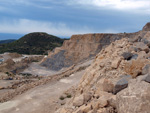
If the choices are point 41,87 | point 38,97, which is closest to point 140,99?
point 38,97

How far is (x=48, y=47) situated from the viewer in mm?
72750

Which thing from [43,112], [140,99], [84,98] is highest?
[140,99]

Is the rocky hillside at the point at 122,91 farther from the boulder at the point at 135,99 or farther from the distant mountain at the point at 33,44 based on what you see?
the distant mountain at the point at 33,44

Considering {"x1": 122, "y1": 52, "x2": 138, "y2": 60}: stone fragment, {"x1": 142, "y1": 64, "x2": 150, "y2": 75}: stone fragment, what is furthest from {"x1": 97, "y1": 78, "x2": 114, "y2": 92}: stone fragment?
{"x1": 122, "y1": 52, "x2": 138, "y2": 60}: stone fragment

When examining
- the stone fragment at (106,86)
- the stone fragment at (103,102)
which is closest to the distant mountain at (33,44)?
the stone fragment at (106,86)

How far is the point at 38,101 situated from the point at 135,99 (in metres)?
8.94

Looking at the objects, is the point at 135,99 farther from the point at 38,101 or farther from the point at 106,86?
the point at 38,101

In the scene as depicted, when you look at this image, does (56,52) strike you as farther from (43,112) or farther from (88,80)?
(88,80)

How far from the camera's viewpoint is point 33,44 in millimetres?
76062

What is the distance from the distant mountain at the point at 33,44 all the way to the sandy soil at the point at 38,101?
51.4m

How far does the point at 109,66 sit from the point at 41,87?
8.76 meters

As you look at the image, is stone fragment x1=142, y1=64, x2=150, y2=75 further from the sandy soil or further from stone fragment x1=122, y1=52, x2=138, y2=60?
the sandy soil

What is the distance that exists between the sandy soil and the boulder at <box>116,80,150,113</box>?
22.0 ft

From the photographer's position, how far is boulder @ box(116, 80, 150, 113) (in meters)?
4.04
